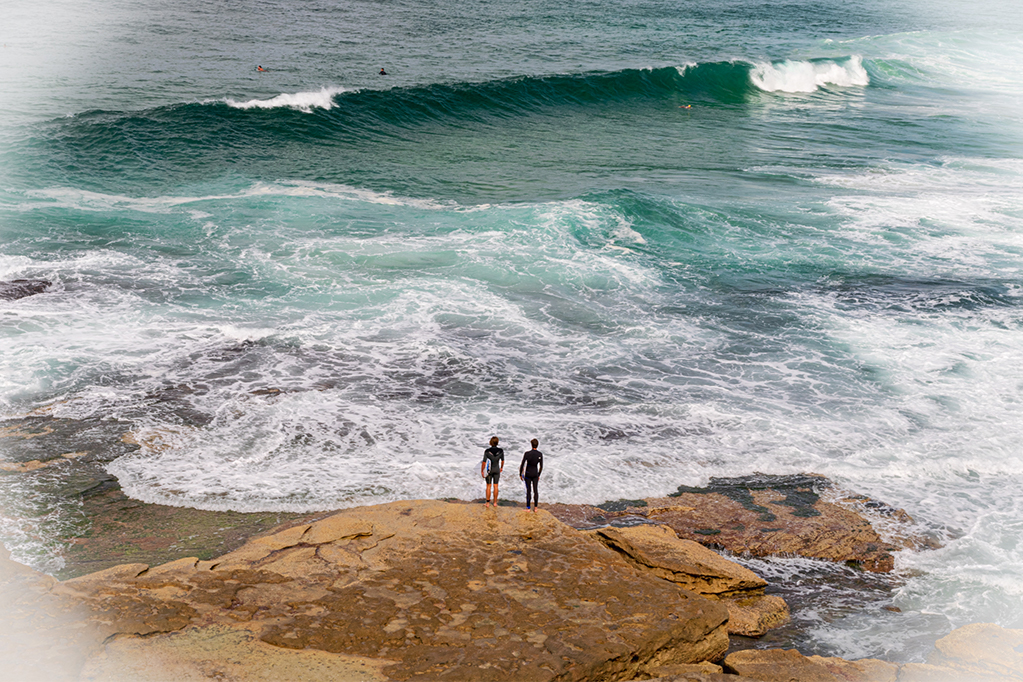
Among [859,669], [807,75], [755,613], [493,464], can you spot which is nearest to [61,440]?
[493,464]

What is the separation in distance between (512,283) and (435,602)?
39.8ft

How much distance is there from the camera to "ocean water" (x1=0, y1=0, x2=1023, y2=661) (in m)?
11.5

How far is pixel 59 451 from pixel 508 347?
26.5 ft

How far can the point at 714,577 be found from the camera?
28.6ft

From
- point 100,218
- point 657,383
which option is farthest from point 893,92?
point 100,218

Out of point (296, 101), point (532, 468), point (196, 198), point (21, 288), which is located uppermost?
point (296, 101)

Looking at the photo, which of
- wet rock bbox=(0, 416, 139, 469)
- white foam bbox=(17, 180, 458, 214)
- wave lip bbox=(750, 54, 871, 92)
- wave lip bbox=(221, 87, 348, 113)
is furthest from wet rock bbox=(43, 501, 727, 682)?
wave lip bbox=(750, 54, 871, 92)

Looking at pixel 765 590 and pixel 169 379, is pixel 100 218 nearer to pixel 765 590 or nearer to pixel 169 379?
pixel 169 379

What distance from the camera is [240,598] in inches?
297

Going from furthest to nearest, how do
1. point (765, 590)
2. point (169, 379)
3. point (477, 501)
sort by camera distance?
point (169, 379), point (477, 501), point (765, 590)

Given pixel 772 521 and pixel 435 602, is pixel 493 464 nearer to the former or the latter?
pixel 435 602

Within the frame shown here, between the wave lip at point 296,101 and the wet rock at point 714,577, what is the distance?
1059 inches

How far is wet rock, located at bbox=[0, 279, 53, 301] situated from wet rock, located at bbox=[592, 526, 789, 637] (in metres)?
14.4

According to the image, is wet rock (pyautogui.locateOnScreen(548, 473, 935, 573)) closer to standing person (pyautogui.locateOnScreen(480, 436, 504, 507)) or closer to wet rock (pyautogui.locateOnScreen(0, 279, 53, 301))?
standing person (pyautogui.locateOnScreen(480, 436, 504, 507))
